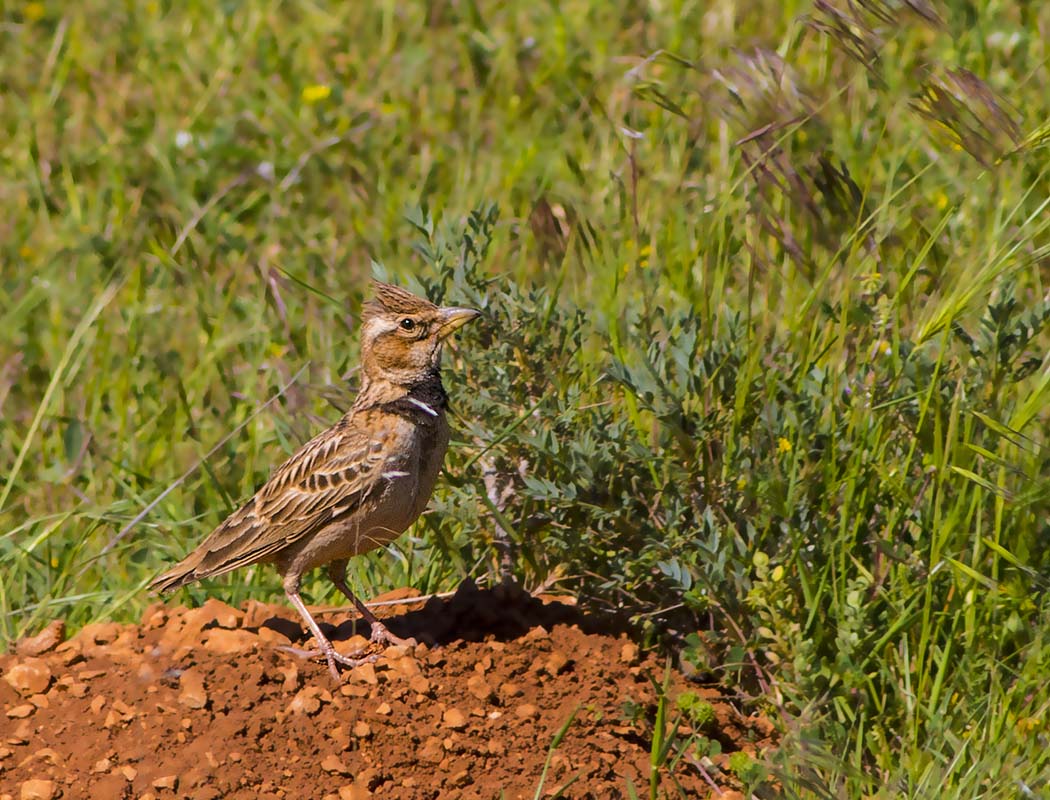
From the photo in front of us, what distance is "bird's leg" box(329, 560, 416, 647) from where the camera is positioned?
474 cm

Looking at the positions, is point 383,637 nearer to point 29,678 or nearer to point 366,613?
point 366,613

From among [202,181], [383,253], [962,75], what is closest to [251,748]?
[962,75]

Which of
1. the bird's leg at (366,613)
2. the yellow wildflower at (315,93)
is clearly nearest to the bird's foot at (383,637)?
the bird's leg at (366,613)

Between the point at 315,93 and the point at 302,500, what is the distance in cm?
418

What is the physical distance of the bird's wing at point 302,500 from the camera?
15.8 feet

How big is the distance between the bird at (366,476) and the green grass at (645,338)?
0.18m

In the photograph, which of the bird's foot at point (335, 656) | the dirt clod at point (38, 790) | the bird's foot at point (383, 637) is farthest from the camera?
the bird's foot at point (383, 637)

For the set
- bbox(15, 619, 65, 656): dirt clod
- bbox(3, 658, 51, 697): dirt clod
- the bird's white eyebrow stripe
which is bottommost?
bbox(15, 619, 65, 656): dirt clod

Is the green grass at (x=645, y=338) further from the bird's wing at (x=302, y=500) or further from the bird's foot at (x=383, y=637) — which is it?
the bird's foot at (x=383, y=637)

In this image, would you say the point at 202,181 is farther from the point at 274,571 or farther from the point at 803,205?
the point at 803,205

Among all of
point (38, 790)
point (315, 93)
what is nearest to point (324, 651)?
point (38, 790)

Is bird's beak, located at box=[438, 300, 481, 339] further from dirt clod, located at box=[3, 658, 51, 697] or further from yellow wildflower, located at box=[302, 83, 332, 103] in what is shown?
yellow wildflower, located at box=[302, 83, 332, 103]

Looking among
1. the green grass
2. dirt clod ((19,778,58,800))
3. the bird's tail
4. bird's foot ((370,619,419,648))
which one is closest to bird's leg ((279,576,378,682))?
bird's foot ((370,619,419,648))

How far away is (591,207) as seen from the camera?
693cm
